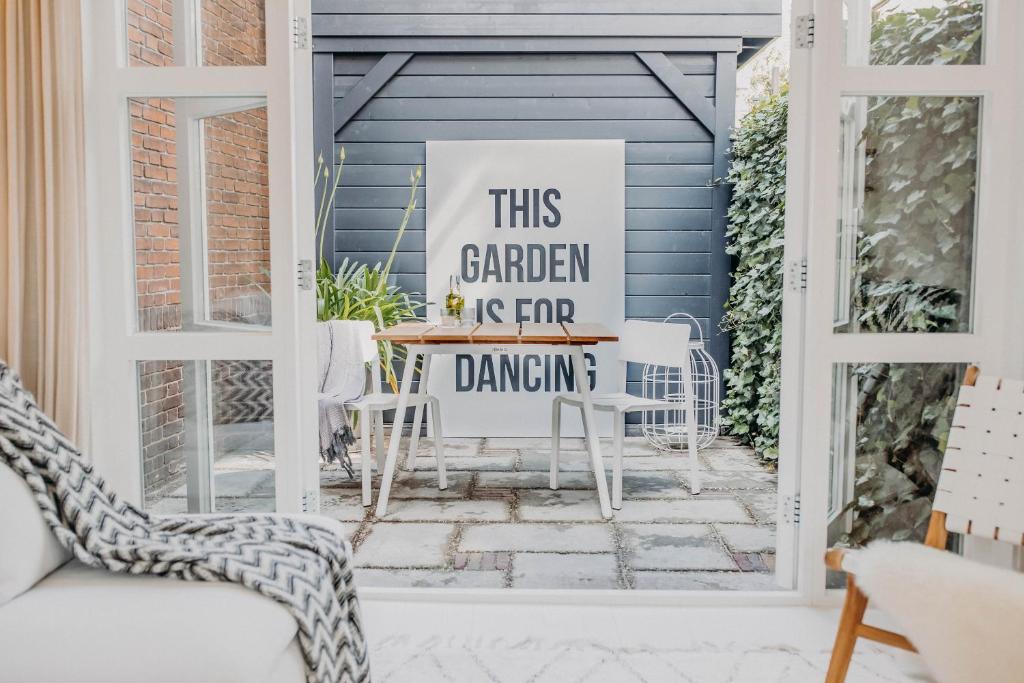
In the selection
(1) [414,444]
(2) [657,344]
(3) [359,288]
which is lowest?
(1) [414,444]

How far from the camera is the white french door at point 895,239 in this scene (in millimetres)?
2494

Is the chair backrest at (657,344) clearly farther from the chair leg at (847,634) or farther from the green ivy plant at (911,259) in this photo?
the chair leg at (847,634)

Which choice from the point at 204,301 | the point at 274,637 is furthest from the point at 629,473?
the point at 274,637

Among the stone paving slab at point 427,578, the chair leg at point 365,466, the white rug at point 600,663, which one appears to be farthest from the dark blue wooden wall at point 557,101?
the white rug at point 600,663

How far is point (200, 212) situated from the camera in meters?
2.57

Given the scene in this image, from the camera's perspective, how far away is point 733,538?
138 inches

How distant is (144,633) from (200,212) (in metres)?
1.45

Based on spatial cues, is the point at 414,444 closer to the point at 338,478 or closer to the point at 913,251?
the point at 338,478

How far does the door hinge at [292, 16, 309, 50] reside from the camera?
2551mm

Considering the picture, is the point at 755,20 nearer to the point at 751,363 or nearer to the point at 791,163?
the point at 751,363

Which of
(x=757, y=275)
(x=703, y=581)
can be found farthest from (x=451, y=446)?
(x=703, y=581)

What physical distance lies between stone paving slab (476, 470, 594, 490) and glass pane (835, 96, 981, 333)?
2.06 metres

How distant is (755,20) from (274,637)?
4944 mm

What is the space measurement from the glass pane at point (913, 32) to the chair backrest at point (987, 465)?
39.8 inches
